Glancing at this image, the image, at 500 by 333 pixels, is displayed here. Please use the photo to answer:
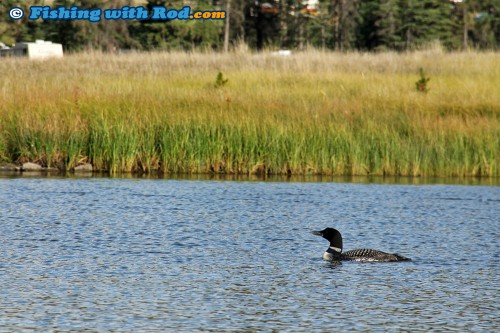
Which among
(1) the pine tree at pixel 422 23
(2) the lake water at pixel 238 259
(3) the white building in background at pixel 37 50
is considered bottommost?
(2) the lake water at pixel 238 259

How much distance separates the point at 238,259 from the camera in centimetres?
1371

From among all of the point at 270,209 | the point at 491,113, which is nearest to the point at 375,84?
the point at 491,113

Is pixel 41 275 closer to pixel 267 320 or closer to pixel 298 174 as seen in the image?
pixel 267 320

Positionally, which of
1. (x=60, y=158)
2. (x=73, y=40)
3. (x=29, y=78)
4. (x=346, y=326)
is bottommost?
(x=346, y=326)

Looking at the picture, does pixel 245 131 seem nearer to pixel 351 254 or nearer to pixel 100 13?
pixel 351 254

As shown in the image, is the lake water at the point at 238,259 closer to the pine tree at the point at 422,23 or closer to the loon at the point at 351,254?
the loon at the point at 351,254

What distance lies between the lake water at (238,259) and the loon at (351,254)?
12 cm

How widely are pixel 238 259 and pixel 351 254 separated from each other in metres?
1.52

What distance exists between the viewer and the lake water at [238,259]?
10.3 metres

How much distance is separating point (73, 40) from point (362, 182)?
4662 cm

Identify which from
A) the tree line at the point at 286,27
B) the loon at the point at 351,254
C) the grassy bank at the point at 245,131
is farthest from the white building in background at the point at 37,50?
the loon at the point at 351,254

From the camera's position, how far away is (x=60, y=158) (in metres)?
24.6

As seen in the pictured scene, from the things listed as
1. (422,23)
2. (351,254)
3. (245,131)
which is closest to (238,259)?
(351,254)

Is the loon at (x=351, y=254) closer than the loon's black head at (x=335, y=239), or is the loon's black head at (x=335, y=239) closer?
the loon at (x=351, y=254)
